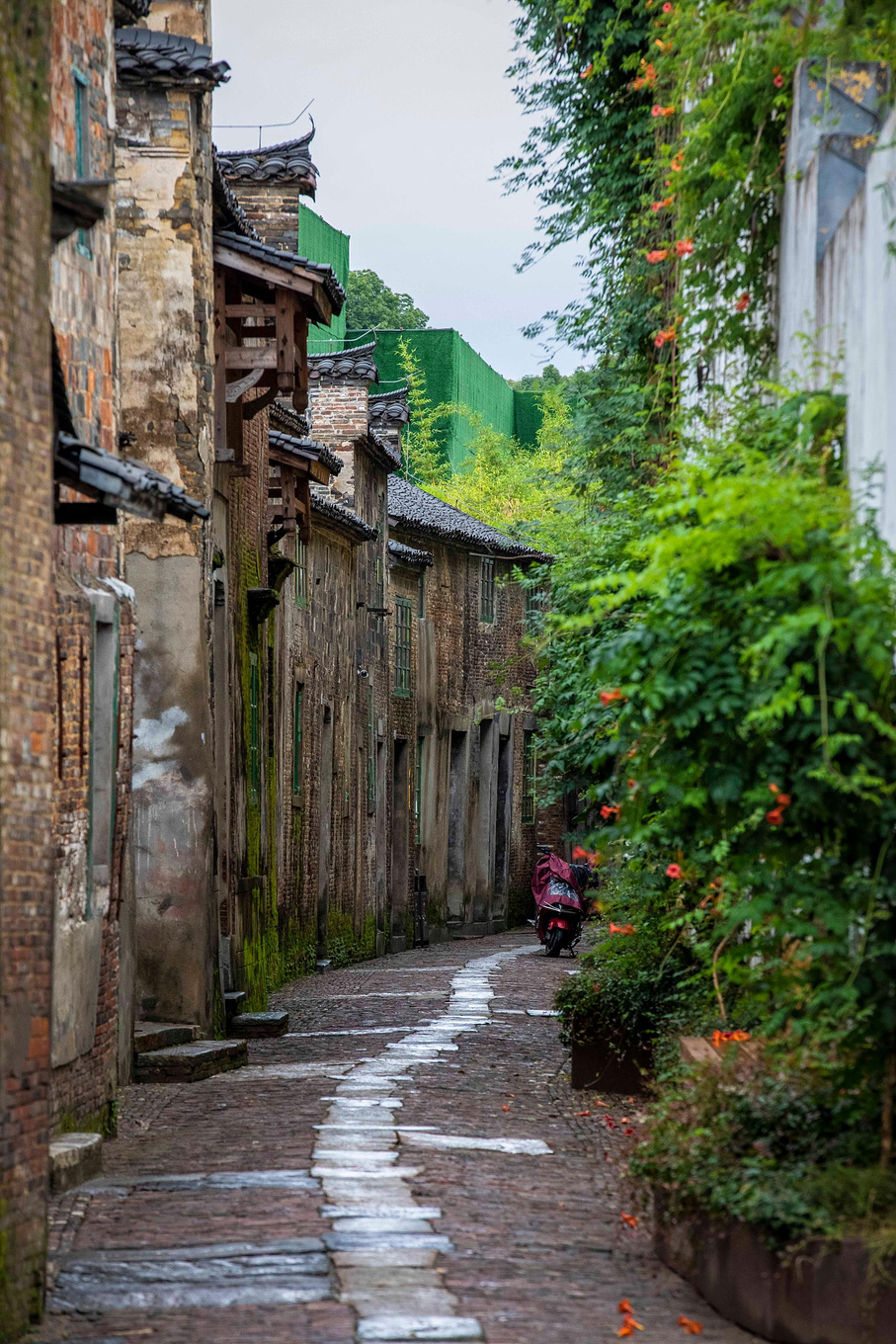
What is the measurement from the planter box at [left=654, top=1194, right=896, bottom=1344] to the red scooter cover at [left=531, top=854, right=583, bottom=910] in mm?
20196

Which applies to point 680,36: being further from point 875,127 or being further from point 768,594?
point 768,594

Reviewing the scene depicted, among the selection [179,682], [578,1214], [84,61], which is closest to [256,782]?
[179,682]

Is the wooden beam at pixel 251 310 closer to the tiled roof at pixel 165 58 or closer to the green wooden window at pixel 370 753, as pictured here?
the tiled roof at pixel 165 58

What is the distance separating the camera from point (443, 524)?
1378 inches

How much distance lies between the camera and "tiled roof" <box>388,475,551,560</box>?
33.9 meters

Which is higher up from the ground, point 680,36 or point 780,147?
point 680,36

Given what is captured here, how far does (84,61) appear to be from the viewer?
1026 cm

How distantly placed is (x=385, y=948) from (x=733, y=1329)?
967 inches

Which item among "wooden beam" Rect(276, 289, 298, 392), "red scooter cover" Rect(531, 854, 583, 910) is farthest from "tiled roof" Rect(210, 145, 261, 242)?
"red scooter cover" Rect(531, 854, 583, 910)

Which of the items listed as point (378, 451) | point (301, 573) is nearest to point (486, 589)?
point (378, 451)

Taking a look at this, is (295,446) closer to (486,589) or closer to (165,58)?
(165,58)

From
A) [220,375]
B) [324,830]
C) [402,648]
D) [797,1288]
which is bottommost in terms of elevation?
[797,1288]

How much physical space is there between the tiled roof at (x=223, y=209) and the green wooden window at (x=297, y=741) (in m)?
8.20

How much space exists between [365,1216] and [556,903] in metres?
19.2
